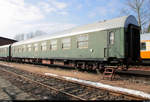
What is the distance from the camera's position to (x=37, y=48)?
18.6m

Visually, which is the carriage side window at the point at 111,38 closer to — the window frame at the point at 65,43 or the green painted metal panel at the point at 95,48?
the green painted metal panel at the point at 95,48

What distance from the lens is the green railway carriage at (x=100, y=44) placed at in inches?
366

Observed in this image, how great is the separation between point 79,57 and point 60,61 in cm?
316

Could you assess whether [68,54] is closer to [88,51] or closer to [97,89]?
[88,51]

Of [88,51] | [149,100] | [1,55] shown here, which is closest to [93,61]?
[88,51]

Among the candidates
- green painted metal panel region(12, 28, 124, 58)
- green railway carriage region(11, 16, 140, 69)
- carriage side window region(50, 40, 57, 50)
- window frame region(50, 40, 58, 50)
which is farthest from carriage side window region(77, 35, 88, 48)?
carriage side window region(50, 40, 57, 50)

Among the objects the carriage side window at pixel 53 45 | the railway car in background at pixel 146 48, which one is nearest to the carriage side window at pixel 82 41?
the carriage side window at pixel 53 45

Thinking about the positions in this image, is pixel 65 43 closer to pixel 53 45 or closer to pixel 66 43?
pixel 66 43

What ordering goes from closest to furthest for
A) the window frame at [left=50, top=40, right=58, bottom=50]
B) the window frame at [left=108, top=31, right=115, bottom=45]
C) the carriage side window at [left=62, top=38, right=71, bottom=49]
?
the window frame at [left=108, top=31, right=115, bottom=45]
the carriage side window at [left=62, top=38, right=71, bottom=49]
the window frame at [left=50, top=40, right=58, bottom=50]

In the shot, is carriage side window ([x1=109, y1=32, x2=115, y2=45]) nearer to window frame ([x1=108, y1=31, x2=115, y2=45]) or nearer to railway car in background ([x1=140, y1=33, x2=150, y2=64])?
window frame ([x1=108, y1=31, x2=115, y2=45])

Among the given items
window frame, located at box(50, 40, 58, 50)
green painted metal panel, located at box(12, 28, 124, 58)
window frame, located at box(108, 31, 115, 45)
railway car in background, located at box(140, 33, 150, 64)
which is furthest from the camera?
railway car in background, located at box(140, 33, 150, 64)

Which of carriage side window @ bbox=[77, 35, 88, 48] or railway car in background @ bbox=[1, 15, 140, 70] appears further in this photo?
carriage side window @ bbox=[77, 35, 88, 48]

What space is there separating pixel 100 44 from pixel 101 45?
12 centimetres

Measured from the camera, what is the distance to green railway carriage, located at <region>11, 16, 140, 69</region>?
30.5 feet
